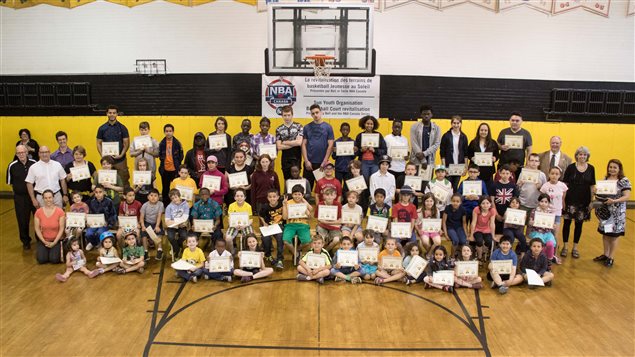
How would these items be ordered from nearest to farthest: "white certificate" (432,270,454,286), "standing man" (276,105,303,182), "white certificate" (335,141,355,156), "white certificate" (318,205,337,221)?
"white certificate" (432,270,454,286) < "white certificate" (318,205,337,221) < "white certificate" (335,141,355,156) < "standing man" (276,105,303,182)

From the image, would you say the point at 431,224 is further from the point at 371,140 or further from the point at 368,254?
the point at 371,140

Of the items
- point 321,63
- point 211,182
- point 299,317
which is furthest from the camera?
point 321,63

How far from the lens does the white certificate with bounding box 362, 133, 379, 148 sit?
7512 millimetres

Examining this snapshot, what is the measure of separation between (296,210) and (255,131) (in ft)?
12.4

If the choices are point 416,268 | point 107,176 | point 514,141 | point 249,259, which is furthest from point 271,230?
point 514,141

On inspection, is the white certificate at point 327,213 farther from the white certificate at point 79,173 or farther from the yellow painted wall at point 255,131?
the white certificate at point 79,173

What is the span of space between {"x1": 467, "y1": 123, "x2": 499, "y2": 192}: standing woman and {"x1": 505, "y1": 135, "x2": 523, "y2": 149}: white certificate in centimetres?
18

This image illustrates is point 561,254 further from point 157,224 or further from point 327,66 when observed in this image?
point 157,224

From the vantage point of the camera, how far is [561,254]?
7375 mm

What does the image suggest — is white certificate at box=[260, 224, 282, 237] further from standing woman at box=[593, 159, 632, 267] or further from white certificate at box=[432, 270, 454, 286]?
standing woman at box=[593, 159, 632, 267]

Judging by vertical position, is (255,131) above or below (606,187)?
above

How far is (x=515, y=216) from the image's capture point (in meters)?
6.62

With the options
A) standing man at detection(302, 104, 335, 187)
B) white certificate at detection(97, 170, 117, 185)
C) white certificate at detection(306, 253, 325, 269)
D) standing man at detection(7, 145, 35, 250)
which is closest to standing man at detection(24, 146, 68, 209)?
standing man at detection(7, 145, 35, 250)

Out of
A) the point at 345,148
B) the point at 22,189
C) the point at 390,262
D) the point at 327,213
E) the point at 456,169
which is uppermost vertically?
the point at 345,148
